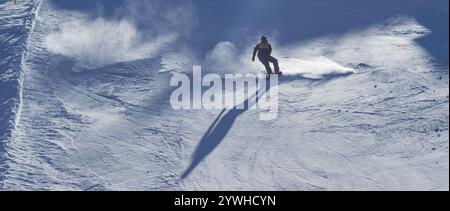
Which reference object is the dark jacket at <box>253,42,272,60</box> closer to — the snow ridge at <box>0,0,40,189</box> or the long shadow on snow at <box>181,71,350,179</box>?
the long shadow on snow at <box>181,71,350,179</box>

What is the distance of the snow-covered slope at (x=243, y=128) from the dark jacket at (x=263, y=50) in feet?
2.01

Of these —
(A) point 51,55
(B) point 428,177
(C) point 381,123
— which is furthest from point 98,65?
(B) point 428,177

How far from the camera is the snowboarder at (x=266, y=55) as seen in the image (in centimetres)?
1764

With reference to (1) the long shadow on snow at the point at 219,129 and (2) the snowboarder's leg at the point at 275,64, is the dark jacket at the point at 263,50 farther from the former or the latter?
(1) the long shadow on snow at the point at 219,129

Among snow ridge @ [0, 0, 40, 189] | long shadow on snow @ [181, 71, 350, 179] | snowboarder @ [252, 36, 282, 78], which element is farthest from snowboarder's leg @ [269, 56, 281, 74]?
snow ridge @ [0, 0, 40, 189]

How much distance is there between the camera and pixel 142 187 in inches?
555

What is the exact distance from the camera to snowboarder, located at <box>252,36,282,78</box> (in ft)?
57.9

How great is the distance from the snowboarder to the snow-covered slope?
1.30 feet

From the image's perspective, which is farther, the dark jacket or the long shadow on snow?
the dark jacket

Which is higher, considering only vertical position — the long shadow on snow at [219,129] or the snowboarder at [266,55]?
the snowboarder at [266,55]

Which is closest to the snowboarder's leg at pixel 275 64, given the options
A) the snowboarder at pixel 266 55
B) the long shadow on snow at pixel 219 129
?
the snowboarder at pixel 266 55

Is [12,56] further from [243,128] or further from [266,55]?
[243,128]

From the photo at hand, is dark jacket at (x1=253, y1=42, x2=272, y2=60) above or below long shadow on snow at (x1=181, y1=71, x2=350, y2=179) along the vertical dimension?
above
